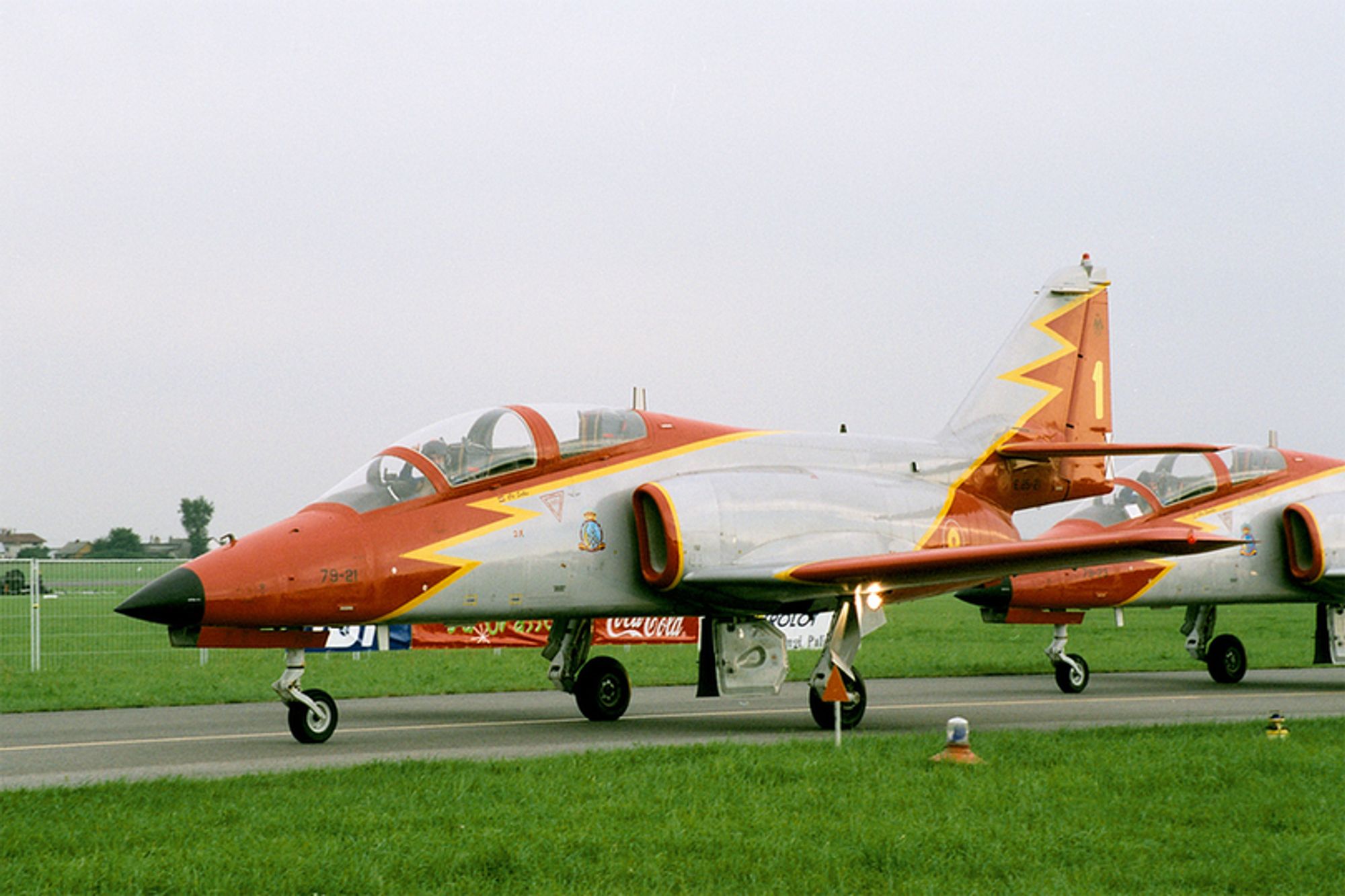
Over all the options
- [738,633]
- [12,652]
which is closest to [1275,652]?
[738,633]

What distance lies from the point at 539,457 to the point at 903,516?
3.92 metres

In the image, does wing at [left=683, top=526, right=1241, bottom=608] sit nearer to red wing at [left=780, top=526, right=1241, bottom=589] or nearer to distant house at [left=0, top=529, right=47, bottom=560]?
red wing at [left=780, top=526, right=1241, bottom=589]

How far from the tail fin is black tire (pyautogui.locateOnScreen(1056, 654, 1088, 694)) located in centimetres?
193

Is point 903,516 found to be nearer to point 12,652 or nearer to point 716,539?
point 716,539

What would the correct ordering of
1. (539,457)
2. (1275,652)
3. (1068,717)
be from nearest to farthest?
(539,457) → (1068,717) → (1275,652)

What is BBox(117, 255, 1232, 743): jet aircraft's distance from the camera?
1094cm

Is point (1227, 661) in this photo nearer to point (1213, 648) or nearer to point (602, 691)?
point (1213, 648)

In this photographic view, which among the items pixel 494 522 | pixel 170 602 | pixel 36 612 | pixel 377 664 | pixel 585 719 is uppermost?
pixel 494 522

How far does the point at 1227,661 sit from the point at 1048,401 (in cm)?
442

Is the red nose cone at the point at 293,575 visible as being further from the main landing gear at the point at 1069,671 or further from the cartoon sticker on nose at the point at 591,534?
the main landing gear at the point at 1069,671

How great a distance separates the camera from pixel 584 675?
13.7m

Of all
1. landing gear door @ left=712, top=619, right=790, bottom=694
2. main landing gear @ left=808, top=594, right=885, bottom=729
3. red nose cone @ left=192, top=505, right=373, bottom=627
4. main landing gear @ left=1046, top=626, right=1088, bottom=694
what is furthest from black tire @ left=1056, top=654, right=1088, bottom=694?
red nose cone @ left=192, top=505, right=373, bottom=627

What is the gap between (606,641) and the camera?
858 inches

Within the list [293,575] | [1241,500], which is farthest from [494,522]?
[1241,500]
